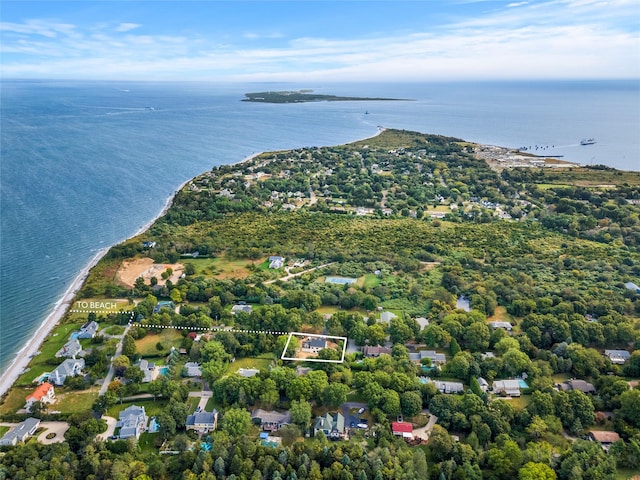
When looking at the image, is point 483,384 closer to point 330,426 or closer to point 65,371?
point 330,426

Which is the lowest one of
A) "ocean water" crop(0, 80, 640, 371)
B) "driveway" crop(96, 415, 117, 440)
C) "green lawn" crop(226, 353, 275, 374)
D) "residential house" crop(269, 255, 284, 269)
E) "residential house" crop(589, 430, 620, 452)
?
"green lawn" crop(226, 353, 275, 374)

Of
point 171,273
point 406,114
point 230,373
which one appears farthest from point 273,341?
point 406,114

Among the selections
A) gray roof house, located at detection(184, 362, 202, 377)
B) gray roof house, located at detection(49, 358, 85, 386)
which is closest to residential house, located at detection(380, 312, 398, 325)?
gray roof house, located at detection(184, 362, 202, 377)

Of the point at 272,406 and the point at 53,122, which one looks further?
the point at 53,122

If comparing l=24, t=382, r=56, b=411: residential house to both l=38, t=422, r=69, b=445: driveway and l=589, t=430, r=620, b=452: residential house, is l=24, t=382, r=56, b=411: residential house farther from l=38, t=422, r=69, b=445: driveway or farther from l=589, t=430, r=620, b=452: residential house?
l=589, t=430, r=620, b=452: residential house

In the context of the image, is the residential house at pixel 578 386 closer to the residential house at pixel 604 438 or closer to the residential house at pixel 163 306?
the residential house at pixel 604 438

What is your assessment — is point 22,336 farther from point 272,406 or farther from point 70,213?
point 70,213
